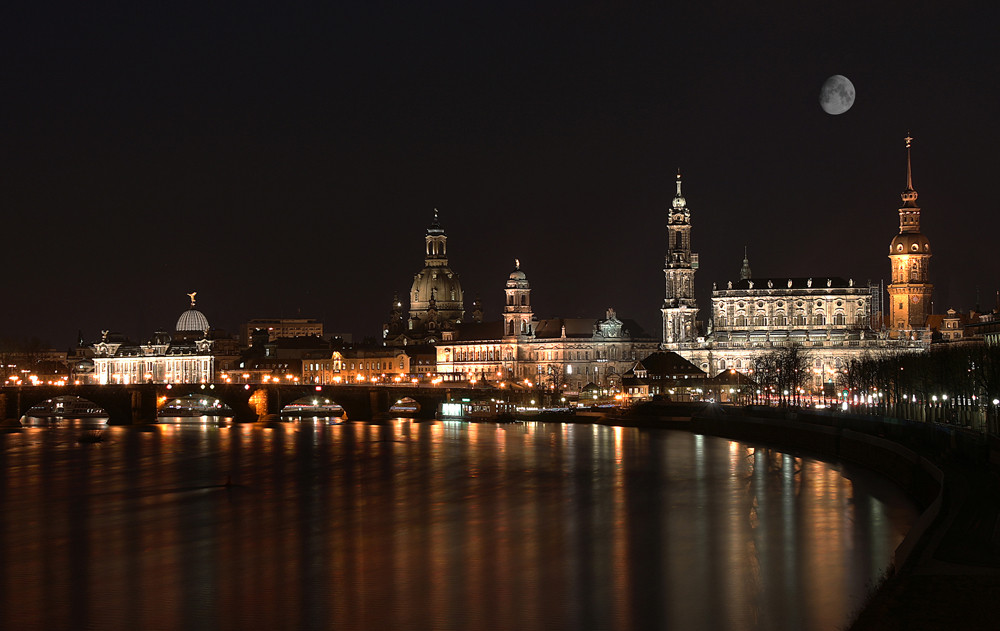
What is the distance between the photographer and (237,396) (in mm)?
122500

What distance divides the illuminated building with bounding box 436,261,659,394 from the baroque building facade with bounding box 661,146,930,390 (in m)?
17.8

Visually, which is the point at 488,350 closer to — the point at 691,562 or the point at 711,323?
the point at 711,323

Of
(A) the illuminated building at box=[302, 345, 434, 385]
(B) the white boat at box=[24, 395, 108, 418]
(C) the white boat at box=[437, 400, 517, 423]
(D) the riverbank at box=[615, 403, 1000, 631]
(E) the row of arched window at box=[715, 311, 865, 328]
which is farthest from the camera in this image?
(A) the illuminated building at box=[302, 345, 434, 385]

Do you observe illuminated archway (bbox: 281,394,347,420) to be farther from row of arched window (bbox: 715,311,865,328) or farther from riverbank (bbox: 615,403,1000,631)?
riverbank (bbox: 615,403,1000,631)

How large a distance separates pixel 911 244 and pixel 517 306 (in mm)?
51705

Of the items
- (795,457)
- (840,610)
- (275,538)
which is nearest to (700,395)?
(795,457)

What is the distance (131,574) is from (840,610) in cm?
1940

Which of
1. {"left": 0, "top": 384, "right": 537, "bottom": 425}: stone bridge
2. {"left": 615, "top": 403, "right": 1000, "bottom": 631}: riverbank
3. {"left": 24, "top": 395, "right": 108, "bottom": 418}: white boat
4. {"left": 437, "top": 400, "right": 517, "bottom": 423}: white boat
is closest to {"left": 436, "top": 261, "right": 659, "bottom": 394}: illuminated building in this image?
{"left": 437, "top": 400, "right": 517, "bottom": 423}: white boat

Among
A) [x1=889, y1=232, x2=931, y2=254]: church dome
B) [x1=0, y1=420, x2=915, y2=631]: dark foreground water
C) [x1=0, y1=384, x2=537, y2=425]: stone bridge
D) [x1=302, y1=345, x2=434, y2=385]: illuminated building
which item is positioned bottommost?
[x1=0, y1=420, x2=915, y2=631]: dark foreground water

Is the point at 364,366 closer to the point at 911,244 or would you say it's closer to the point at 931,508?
the point at 911,244

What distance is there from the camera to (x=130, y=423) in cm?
11975

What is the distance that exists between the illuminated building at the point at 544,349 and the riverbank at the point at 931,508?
84720 mm

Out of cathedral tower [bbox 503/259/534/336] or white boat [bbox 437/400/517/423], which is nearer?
white boat [bbox 437/400/517/423]

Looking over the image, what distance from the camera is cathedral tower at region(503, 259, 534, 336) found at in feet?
577
